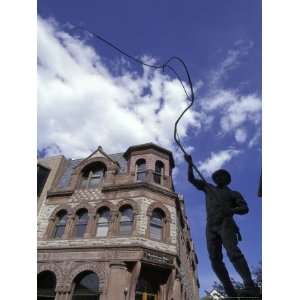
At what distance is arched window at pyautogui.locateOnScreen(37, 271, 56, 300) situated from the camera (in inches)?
631

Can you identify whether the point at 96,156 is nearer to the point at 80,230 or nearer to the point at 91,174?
the point at 91,174

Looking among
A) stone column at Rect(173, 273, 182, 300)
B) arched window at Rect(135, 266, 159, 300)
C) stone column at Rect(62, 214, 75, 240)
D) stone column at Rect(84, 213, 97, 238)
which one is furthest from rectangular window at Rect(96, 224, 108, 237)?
stone column at Rect(173, 273, 182, 300)

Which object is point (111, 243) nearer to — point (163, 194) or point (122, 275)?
point (122, 275)

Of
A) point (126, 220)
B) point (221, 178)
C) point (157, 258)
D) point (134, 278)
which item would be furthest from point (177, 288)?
point (221, 178)

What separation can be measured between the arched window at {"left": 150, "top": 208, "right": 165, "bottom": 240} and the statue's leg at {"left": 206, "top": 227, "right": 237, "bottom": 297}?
12.5m

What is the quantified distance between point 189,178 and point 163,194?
13263mm

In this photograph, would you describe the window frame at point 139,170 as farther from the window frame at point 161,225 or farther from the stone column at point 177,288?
the stone column at point 177,288

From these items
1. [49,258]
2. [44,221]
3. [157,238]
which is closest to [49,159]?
[44,221]

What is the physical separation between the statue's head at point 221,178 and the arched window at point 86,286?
1215 cm

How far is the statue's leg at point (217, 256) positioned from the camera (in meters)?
4.81

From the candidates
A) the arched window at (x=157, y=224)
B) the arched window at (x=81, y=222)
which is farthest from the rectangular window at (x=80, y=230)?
the arched window at (x=157, y=224)

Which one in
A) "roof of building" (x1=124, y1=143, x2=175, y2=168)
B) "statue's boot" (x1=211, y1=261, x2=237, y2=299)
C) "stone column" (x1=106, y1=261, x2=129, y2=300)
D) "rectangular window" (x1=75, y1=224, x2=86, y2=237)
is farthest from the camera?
"roof of building" (x1=124, y1=143, x2=175, y2=168)

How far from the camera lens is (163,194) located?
61.1ft

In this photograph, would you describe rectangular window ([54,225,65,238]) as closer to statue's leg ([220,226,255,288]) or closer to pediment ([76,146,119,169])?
pediment ([76,146,119,169])
